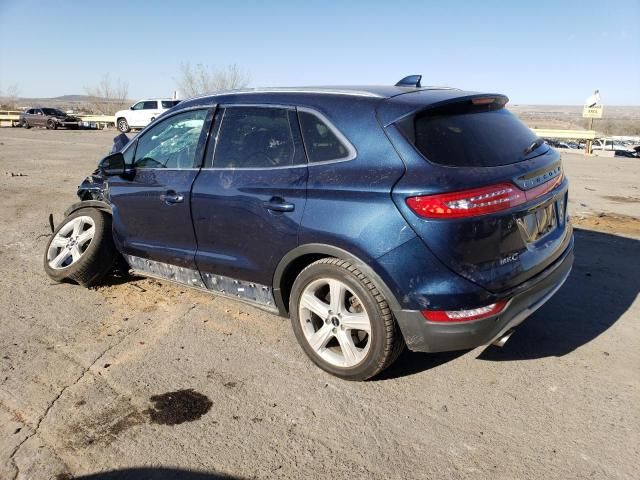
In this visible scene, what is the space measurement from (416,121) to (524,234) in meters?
0.89

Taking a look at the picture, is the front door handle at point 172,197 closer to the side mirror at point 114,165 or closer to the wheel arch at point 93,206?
the side mirror at point 114,165

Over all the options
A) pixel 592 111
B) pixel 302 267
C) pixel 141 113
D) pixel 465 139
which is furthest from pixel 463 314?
pixel 592 111

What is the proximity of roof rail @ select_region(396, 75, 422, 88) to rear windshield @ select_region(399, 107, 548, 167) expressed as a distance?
2.17ft

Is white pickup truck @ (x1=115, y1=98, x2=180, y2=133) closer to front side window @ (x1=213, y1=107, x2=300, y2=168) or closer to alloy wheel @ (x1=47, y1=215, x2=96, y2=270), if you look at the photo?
alloy wheel @ (x1=47, y1=215, x2=96, y2=270)

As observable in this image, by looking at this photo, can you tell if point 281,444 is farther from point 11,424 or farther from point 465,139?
point 465,139

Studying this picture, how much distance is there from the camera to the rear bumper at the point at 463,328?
292 centimetres

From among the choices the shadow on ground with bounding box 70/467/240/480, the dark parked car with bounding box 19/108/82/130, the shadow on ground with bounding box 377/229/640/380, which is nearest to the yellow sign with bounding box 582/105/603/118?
the shadow on ground with bounding box 377/229/640/380

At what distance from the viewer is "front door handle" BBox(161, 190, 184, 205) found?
4020 millimetres

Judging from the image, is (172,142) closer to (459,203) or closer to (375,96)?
(375,96)

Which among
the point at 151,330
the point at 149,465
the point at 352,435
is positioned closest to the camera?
the point at 149,465

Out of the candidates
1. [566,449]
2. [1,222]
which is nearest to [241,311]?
[566,449]

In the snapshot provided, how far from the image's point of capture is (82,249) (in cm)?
501

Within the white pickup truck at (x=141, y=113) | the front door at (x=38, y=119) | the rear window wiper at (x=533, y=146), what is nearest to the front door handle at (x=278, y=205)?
the rear window wiper at (x=533, y=146)

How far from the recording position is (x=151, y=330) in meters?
4.11
